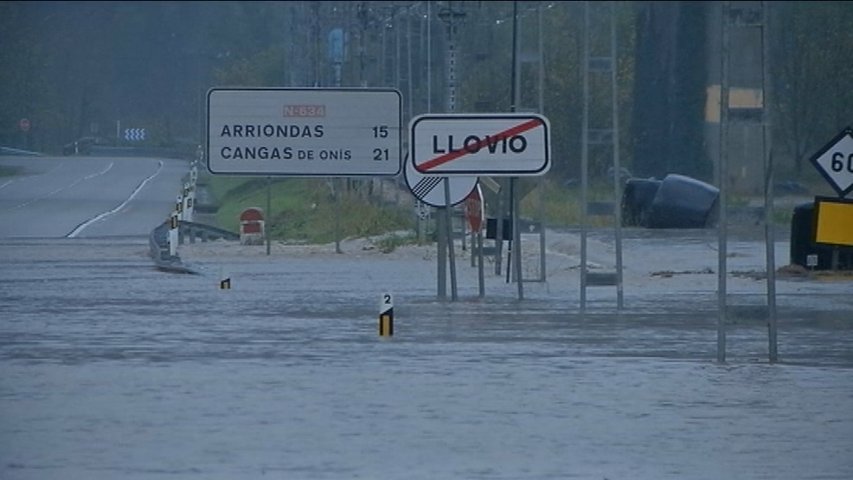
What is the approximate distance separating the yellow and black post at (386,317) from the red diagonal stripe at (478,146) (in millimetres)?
3984

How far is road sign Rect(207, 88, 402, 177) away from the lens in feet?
98.1

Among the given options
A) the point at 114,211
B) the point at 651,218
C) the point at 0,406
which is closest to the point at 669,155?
the point at 0,406

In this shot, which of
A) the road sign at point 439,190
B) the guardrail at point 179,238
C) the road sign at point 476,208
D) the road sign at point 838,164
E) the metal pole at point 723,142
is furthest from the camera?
the guardrail at point 179,238

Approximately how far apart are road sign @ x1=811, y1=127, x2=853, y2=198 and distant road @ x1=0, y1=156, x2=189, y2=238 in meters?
9.58

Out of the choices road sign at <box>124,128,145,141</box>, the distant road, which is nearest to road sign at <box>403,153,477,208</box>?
the distant road

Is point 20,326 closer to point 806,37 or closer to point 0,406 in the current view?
point 0,406

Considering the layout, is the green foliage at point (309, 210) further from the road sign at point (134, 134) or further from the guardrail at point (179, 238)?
the road sign at point (134, 134)

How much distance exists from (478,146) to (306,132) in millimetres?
9175

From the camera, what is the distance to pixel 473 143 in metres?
21.9

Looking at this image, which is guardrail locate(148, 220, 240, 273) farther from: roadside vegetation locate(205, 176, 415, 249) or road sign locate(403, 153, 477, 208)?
road sign locate(403, 153, 477, 208)

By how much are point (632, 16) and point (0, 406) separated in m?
7.69

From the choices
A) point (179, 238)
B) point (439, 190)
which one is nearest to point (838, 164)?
point (439, 190)

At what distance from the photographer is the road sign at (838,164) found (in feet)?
83.5

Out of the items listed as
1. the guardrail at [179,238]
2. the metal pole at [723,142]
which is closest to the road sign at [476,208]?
the guardrail at [179,238]
